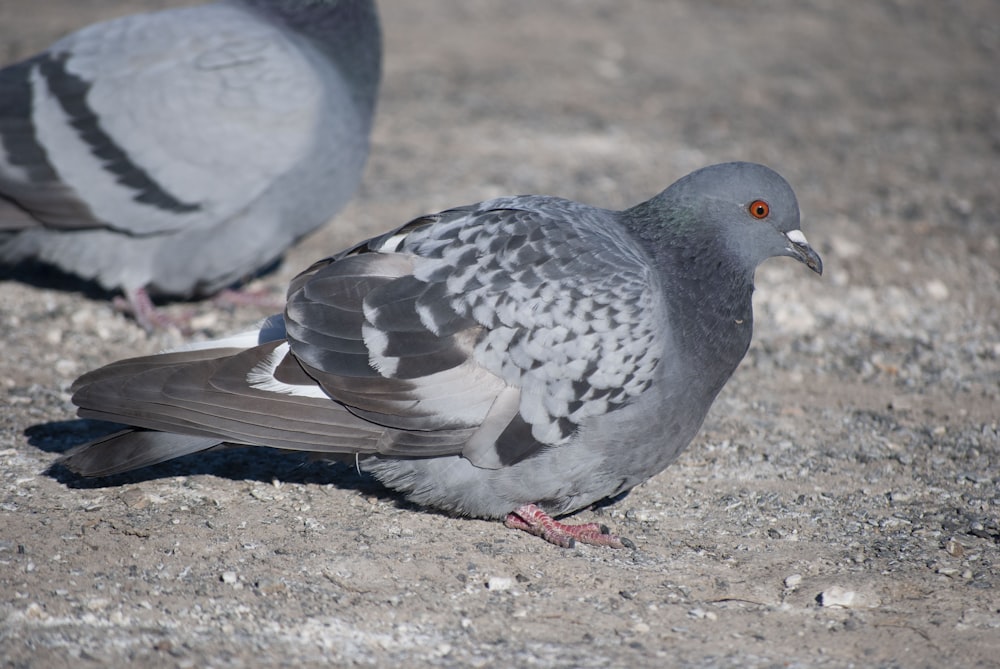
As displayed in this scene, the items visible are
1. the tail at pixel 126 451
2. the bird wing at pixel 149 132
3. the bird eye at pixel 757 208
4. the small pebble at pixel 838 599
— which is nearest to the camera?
the small pebble at pixel 838 599

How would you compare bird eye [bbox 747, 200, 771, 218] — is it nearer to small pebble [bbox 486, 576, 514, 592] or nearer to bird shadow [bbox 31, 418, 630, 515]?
bird shadow [bbox 31, 418, 630, 515]

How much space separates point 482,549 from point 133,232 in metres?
3.05

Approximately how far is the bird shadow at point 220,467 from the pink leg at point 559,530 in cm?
50

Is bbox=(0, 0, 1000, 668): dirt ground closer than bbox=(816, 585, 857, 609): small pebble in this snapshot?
Yes

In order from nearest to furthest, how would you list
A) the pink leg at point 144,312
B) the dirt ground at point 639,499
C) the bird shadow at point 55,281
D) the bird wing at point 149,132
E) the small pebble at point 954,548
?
the dirt ground at point 639,499 → the small pebble at point 954,548 → the bird wing at point 149,132 → the pink leg at point 144,312 → the bird shadow at point 55,281

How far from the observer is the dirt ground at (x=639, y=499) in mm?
3625

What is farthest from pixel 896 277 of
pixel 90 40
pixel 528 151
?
pixel 90 40

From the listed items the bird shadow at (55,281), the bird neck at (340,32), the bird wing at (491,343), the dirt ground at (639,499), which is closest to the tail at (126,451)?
the dirt ground at (639,499)

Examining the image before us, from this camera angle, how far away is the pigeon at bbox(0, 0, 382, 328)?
Result: 588cm

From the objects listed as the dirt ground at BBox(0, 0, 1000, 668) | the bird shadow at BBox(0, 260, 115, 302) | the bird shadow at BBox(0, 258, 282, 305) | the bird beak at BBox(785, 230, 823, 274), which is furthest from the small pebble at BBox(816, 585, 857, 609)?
the bird shadow at BBox(0, 260, 115, 302)

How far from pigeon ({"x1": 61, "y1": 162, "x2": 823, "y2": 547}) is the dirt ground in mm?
311

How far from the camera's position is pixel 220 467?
4.74 meters

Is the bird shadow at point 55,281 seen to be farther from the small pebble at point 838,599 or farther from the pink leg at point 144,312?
the small pebble at point 838,599

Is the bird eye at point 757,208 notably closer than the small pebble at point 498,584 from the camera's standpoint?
No
